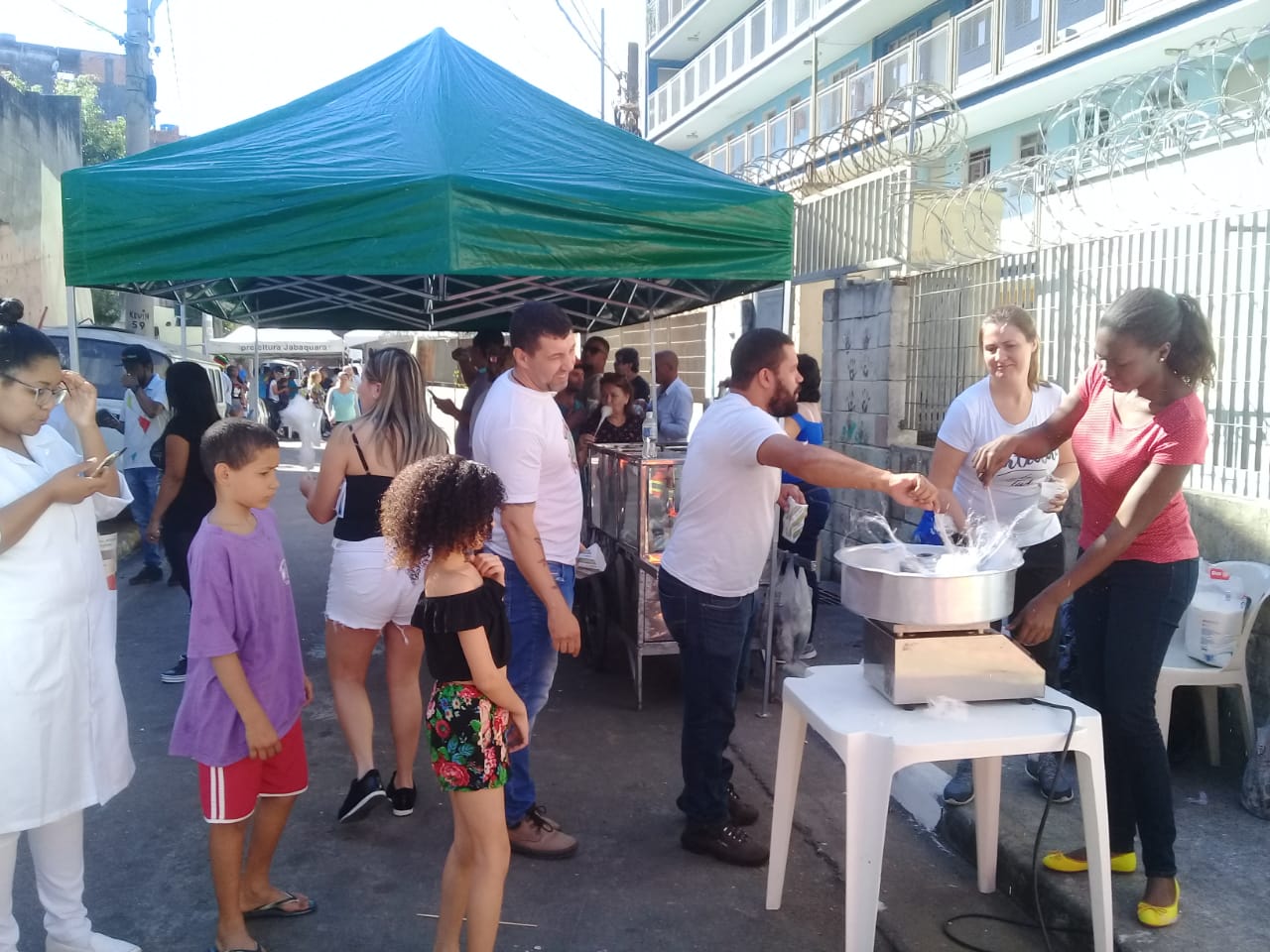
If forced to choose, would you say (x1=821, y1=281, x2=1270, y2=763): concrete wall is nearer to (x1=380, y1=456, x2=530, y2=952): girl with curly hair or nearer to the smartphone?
(x1=380, y1=456, x2=530, y2=952): girl with curly hair

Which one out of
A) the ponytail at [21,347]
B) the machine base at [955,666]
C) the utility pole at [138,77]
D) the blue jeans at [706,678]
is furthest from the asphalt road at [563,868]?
the utility pole at [138,77]

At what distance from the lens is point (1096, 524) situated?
3.00 metres

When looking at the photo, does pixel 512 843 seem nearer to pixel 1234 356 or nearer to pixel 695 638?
pixel 695 638

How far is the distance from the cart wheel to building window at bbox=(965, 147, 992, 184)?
14349 millimetres

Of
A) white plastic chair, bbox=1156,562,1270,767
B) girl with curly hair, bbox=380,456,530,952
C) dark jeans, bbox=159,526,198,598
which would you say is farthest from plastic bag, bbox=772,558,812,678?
dark jeans, bbox=159,526,198,598

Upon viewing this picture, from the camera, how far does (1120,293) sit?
16.3 ft

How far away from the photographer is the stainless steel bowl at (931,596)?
8.02 ft

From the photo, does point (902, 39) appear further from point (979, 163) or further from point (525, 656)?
point (525, 656)

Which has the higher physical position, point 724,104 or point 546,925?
point 724,104

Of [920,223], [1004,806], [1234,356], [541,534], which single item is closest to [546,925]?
[541,534]

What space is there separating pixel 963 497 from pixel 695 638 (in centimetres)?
121

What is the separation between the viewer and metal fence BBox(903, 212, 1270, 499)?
4270 millimetres

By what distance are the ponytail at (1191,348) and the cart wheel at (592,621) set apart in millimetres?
3369

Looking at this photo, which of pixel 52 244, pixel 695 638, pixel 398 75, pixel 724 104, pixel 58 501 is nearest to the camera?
pixel 58 501
